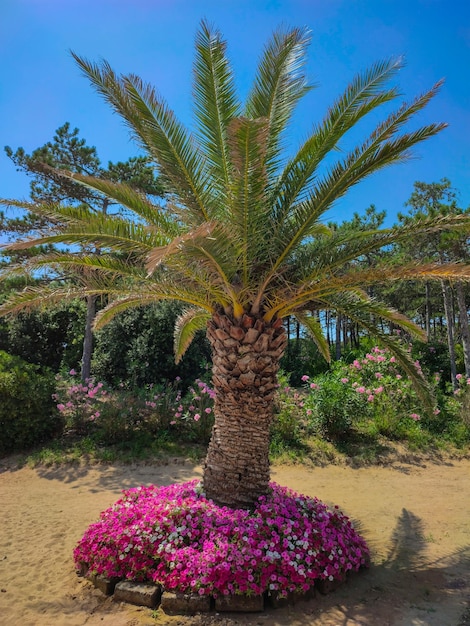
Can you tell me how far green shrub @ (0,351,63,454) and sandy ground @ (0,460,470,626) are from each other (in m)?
0.74

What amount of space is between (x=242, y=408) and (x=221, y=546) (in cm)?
150

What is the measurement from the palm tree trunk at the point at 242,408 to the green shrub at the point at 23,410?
19.7ft

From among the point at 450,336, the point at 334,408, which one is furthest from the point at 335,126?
the point at 450,336

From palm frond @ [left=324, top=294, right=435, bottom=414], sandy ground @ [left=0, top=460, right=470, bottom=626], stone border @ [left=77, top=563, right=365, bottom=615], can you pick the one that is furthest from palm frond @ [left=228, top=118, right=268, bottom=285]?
sandy ground @ [left=0, top=460, right=470, bottom=626]

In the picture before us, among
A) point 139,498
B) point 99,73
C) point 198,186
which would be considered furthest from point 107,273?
point 139,498

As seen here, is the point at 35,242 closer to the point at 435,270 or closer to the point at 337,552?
the point at 435,270

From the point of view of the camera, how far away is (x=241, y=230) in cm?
448

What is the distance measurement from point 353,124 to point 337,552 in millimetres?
4786

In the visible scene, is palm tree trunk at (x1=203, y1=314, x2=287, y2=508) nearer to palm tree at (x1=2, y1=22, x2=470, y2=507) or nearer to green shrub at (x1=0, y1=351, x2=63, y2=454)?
palm tree at (x1=2, y1=22, x2=470, y2=507)

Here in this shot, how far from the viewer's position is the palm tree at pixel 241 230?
4430 mm

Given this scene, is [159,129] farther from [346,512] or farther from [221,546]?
[346,512]

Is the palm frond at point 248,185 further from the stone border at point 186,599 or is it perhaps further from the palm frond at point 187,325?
the stone border at point 186,599

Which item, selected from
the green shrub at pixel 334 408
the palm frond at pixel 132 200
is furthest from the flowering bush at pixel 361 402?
the palm frond at pixel 132 200

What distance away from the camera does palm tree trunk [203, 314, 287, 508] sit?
491cm
